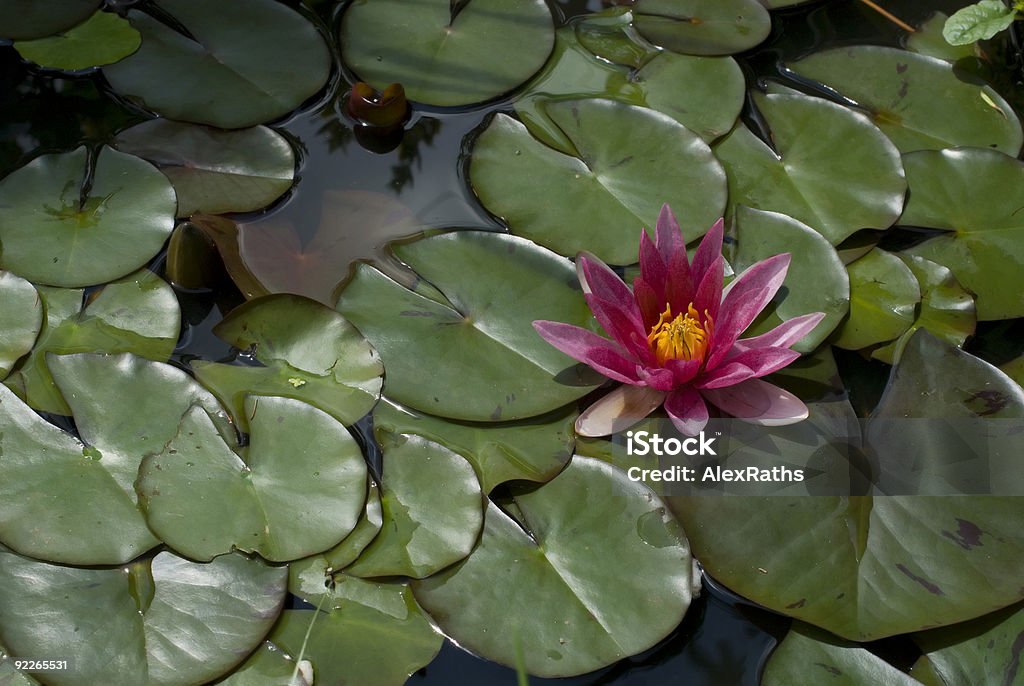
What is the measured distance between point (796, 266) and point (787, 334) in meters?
0.27

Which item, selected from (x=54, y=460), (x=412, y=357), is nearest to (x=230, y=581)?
(x=54, y=460)

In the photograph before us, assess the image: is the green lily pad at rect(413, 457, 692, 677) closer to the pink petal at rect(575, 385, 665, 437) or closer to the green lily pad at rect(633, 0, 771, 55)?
the pink petal at rect(575, 385, 665, 437)

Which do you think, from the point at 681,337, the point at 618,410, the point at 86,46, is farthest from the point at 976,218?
the point at 86,46

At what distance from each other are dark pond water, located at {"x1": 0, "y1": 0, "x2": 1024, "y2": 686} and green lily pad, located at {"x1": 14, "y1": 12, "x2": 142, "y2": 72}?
0.18ft

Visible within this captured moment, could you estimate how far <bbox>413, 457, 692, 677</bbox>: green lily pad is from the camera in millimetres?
1566

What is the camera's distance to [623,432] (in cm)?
180

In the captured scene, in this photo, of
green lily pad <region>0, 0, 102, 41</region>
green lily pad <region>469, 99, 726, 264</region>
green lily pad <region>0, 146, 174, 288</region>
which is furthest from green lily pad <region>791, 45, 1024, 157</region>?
green lily pad <region>0, 0, 102, 41</region>

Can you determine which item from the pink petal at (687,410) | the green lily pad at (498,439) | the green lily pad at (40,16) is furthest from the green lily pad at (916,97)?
the green lily pad at (40,16)

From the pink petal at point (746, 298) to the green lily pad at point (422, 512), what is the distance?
603mm

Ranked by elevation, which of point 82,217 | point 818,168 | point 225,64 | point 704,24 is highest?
point 704,24

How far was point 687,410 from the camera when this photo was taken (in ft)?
5.74

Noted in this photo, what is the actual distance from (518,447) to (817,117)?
1.22 metres

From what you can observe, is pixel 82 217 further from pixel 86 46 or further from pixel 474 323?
pixel 474 323

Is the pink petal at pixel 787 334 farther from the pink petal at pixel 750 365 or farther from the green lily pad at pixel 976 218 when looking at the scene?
the green lily pad at pixel 976 218
